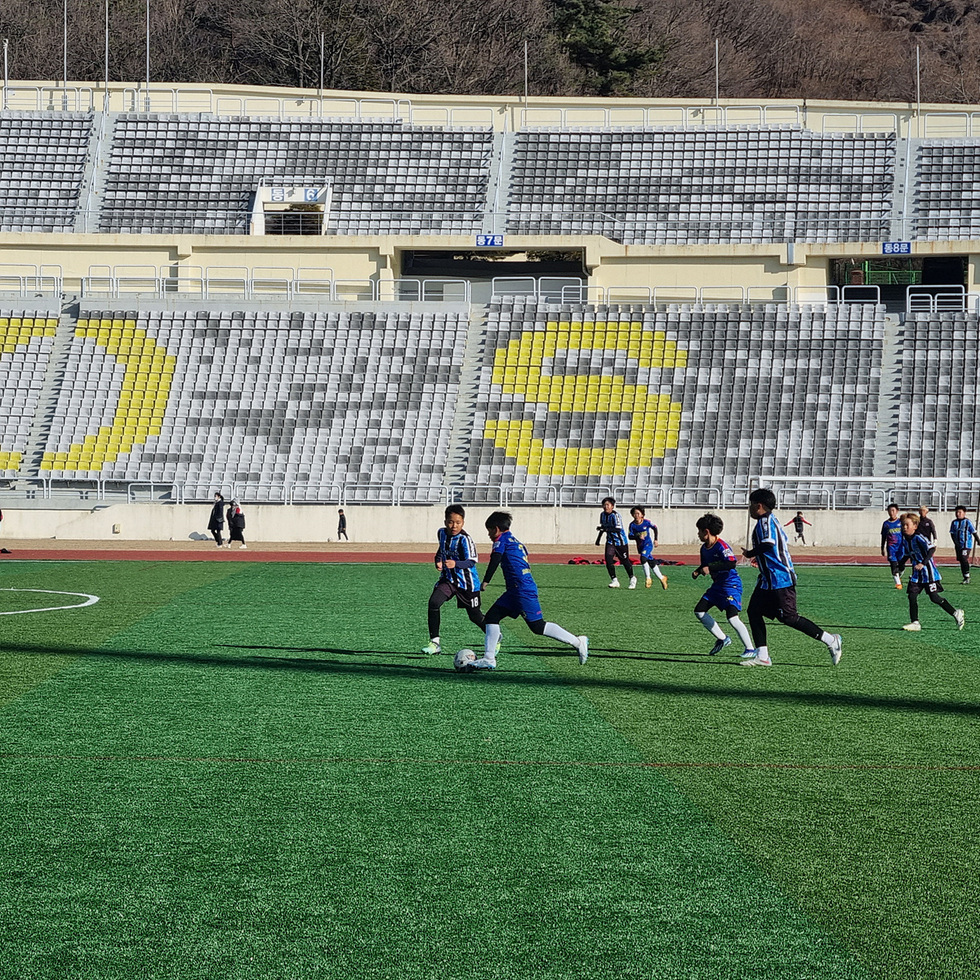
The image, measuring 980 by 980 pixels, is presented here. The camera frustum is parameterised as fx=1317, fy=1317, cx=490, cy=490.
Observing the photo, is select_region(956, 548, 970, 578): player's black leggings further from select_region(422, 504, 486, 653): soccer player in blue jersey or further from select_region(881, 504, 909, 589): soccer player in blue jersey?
select_region(422, 504, 486, 653): soccer player in blue jersey

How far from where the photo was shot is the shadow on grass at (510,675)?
36.7 ft

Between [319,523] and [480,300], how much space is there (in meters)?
15.4

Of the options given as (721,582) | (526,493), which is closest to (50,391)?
(526,493)

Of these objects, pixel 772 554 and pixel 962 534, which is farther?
pixel 962 534

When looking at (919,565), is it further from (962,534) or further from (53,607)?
(53,607)

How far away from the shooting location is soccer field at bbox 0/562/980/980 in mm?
5457

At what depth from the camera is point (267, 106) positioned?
55.8 meters

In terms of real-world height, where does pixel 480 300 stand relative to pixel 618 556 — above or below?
above

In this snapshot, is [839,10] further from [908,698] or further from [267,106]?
[908,698]

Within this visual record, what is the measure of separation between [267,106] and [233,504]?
27250 mm

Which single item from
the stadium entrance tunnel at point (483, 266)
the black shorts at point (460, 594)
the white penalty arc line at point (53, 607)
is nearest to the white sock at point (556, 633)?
the black shorts at point (460, 594)

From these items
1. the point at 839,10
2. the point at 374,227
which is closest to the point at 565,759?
the point at 374,227

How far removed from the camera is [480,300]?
1928 inches

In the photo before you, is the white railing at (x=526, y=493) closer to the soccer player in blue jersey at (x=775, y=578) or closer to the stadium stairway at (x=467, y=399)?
the stadium stairway at (x=467, y=399)
